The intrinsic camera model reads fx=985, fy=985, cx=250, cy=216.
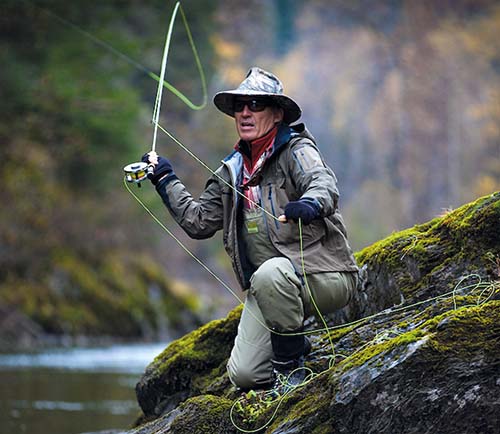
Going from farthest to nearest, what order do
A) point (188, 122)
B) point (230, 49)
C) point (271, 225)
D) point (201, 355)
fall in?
1. point (230, 49)
2. point (188, 122)
3. point (201, 355)
4. point (271, 225)

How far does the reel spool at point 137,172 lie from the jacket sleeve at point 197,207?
0.10 metres

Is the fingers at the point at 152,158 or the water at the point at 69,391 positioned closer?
the fingers at the point at 152,158

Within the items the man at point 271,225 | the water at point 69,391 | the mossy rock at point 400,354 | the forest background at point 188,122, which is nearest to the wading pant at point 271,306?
the man at point 271,225

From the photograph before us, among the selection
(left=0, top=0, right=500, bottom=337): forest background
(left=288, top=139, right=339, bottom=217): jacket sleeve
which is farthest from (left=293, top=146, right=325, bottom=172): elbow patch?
(left=0, top=0, right=500, bottom=337): forest background

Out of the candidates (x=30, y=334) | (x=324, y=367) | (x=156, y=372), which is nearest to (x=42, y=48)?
(x=30, y=334)

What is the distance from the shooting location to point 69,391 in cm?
934

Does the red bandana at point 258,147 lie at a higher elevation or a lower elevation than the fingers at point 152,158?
lower

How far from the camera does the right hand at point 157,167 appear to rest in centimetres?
450

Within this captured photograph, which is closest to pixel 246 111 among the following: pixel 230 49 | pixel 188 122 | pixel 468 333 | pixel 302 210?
pixel 302 210

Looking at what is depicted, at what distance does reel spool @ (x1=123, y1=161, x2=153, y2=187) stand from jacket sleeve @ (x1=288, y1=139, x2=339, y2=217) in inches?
27.0

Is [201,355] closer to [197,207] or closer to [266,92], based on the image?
[197,207]

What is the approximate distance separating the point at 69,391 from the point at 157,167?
210 inches

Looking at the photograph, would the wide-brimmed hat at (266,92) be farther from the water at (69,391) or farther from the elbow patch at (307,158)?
the water at (69,391)

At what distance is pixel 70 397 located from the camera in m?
8.85
